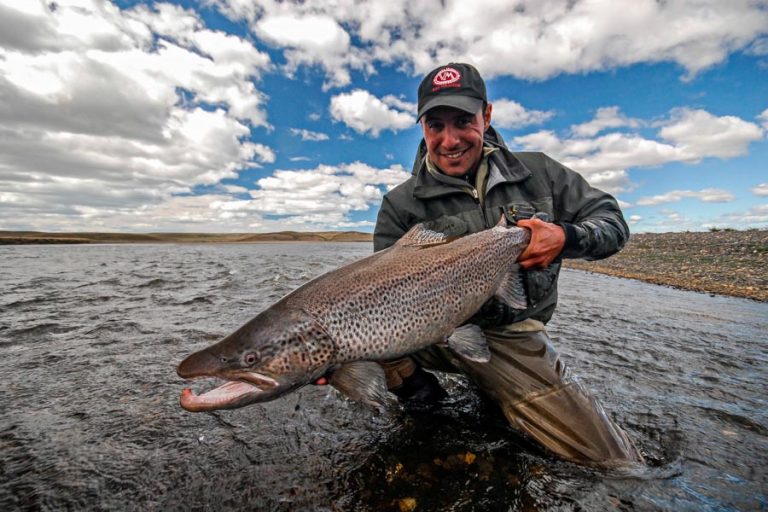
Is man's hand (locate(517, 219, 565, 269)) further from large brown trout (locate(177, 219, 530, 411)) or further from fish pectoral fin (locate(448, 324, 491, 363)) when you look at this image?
fish pectoral fin (locate(448, 324, 491, 363))

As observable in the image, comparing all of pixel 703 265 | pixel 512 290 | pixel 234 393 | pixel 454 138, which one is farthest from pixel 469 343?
pixel 703 265

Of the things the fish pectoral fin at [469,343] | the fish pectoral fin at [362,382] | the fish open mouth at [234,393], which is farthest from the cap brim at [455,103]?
the fish open mouth at [234,393]

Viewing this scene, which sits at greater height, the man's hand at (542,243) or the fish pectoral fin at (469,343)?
the man's hand at (542,243)

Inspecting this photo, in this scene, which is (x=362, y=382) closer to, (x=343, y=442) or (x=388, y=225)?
(x=343, y=442)

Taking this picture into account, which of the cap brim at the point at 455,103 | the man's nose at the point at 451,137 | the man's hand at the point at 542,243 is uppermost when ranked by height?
the cap brim at the point at 455,103

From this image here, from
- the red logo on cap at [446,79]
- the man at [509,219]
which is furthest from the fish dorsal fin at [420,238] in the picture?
the red logo on cap at [446,79]

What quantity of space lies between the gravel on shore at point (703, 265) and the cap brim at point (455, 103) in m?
11.4

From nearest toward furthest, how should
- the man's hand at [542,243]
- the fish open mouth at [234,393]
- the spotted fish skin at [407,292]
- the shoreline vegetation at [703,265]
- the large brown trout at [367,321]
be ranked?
the fish open mouth at [234,393] → the large brown trout at [367,321] → the spotted fish skin at [407,292] → the man's hand at [542,243] → the shoreline vegetation at [703,265]

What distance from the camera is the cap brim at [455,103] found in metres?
3.83

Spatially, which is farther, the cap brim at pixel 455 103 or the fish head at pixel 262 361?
the cap brim at pixel 455 103

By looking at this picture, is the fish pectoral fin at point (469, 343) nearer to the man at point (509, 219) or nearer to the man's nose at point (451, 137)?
the man at point (509, 219)

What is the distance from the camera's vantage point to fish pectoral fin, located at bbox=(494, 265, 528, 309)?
3512 mm

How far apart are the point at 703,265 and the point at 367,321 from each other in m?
19.7

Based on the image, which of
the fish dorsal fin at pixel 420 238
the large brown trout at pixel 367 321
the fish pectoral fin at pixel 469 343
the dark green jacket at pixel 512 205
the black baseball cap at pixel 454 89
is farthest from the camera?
the black baseball cap at pixel 454 89
